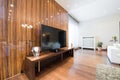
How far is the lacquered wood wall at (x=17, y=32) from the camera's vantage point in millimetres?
1767

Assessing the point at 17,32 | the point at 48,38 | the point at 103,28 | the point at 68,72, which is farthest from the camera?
the point at 103,28

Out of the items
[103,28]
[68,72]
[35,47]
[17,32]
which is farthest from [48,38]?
[103,28]

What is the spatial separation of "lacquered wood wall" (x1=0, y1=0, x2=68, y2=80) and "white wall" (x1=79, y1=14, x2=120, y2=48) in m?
4.87

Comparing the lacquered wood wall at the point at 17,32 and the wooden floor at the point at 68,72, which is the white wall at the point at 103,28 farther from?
the lacquered wood wall at the point at 17,32

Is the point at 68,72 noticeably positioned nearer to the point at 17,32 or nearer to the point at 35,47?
the point at 35,47

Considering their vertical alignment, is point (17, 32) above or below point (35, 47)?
above

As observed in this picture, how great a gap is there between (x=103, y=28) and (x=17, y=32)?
5.88m

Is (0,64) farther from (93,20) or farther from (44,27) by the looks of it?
(93,20)

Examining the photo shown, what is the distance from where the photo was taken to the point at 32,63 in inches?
67.8

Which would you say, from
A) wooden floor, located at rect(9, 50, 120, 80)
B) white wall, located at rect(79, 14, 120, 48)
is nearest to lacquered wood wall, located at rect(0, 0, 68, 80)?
wooden floor, located at rect(9, 50, 120, 80)

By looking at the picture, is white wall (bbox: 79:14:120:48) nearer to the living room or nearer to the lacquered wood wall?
the living room

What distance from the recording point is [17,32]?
2.04m

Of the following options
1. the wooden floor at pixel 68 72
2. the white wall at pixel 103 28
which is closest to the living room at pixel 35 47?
the wooden floor at pixel 68 72

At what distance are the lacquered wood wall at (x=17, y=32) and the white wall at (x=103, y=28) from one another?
487cm
